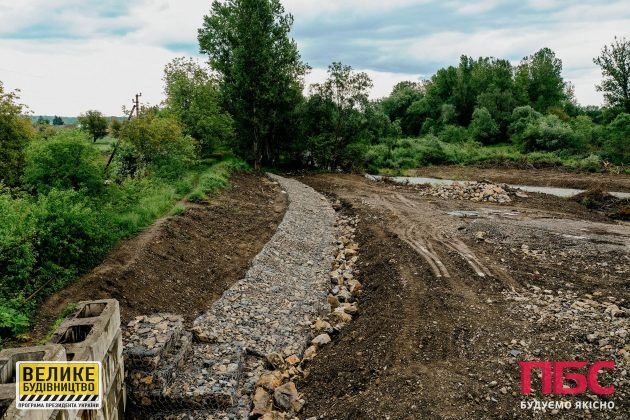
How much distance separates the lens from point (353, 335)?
10.9m

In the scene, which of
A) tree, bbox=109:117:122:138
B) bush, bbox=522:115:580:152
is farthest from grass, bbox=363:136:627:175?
tree, bbox=109:117:122:138

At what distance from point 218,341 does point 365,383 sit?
369 centimetres

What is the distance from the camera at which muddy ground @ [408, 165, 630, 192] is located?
33531 millimetres

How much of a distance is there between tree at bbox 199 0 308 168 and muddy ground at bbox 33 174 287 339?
14956 mm

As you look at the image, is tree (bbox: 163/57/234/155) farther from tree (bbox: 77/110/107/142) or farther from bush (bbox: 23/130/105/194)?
tree (bbox: 77/110/107/142)

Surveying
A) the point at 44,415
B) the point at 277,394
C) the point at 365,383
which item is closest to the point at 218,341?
the point at 277,394

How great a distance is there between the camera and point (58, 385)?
657 centimetres

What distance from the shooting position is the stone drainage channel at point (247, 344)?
27.7 ft

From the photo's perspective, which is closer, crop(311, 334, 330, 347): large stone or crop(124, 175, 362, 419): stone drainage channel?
crop(124, 175, 362, 419): stone drainage channel

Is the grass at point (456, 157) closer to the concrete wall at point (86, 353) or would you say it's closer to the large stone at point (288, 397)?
the large stone at point (288, 397)

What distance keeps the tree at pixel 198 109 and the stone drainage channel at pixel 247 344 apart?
65.5 ft

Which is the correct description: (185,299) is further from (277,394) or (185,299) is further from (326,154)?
(326,154)

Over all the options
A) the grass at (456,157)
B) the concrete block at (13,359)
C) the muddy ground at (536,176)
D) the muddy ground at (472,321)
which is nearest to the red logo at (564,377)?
the muddy ground at (472,321)

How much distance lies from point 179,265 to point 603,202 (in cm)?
2489
